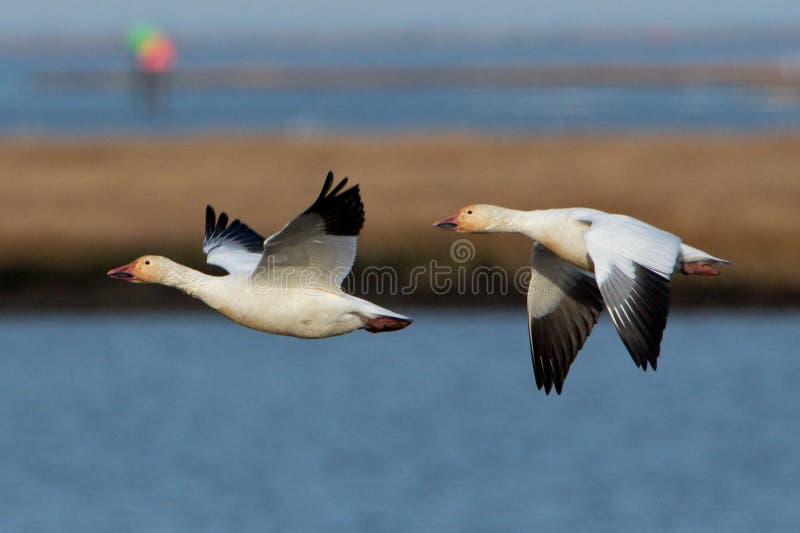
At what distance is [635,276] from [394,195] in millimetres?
18031

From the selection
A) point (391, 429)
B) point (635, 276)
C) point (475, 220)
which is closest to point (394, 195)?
point (391, 429)

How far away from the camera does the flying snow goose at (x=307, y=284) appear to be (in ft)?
26.3

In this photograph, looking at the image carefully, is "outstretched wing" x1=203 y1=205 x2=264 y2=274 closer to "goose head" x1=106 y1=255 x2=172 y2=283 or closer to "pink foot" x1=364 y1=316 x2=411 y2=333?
"goose head" x1=106 y1=255 x2=172 y2=283

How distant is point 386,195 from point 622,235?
17800 mm

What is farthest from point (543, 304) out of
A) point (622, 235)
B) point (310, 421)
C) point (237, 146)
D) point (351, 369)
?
point (237, 146)

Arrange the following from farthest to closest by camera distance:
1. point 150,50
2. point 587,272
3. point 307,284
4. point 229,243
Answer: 1. point 150,50
2. point 229,243
3. point 587,272
4. point 307,284

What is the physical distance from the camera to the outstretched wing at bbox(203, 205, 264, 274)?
932 centimetres

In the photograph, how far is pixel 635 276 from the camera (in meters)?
7.92

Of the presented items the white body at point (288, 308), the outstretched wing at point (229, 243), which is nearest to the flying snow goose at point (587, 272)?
the white body at point (288, 308)

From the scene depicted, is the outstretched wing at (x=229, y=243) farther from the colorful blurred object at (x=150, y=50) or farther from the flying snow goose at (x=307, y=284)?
the colorful blurred object at (x=150, y=50)

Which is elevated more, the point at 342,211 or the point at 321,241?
the point at 342,211

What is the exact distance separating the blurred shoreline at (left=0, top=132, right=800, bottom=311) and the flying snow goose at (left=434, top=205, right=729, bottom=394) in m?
12.4

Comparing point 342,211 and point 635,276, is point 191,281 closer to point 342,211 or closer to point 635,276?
point 342,211

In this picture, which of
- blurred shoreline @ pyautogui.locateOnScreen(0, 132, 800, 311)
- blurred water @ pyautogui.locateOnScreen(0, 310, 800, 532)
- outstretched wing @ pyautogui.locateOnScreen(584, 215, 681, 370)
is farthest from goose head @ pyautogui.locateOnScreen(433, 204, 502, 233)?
blurred shoreline @ pyautogui.locateOnScreen(0, 132, 800, 311)
